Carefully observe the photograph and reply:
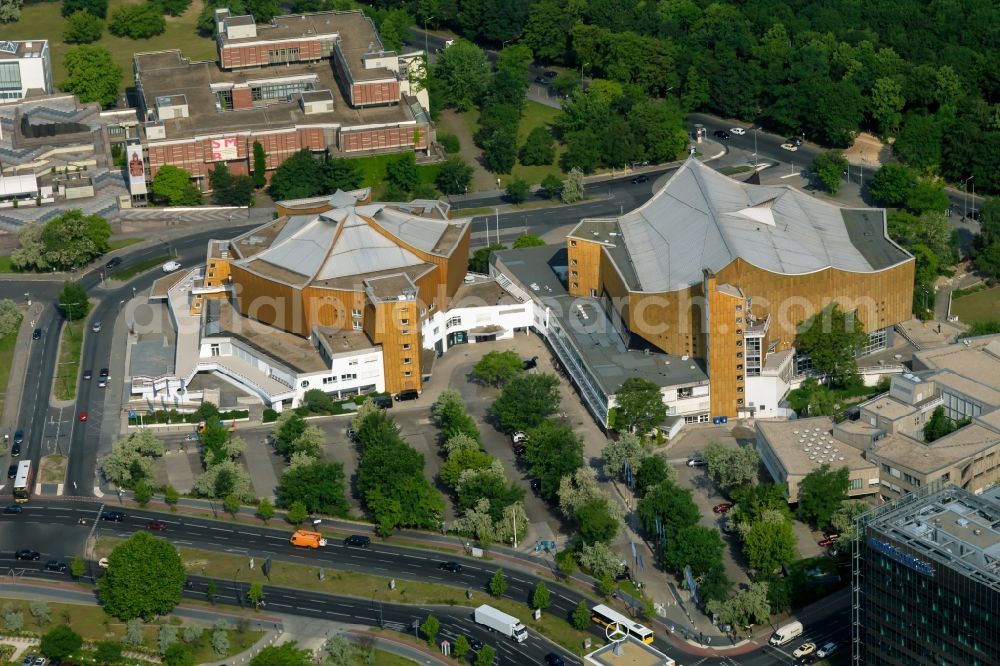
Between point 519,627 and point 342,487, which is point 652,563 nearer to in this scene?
point 519,627

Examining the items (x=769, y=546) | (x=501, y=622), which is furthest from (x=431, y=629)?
(x=769, y=546)

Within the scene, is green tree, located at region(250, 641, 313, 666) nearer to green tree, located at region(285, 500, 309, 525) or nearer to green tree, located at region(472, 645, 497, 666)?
green tree, located at region(472, 645, 497, 666)

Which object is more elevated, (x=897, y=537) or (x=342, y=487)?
(x=897, y=537)

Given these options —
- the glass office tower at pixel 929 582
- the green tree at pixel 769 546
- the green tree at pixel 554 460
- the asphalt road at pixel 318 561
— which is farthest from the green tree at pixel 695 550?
the glass office tower at pixel 929 582

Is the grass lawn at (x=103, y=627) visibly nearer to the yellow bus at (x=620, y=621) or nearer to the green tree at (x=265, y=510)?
the green tree at (x=265, y=510)

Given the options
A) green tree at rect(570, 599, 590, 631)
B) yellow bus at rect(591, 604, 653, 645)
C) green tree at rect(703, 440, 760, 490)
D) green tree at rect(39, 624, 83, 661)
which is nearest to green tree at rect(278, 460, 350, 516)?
green tree at rect(39, 624, 83, 661)

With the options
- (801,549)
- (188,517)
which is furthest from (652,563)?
(188,517)
